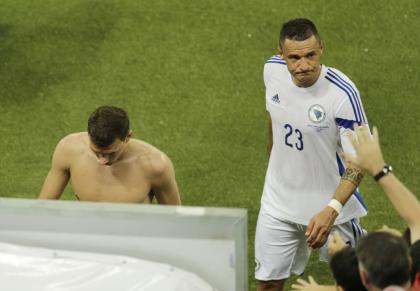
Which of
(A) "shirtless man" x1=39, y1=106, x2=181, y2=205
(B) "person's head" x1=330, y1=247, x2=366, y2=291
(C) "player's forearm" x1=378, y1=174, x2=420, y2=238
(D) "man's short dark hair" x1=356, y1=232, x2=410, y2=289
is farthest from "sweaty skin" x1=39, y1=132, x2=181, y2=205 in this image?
(D) "man's short dark hair" x1=356, y1=232, x2=410, y2=289

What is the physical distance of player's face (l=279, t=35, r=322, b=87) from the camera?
4.39 m

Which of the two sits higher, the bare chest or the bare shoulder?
the bare shoulder

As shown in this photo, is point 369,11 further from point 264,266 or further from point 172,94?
point 264,266

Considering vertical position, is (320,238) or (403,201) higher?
(403,201)

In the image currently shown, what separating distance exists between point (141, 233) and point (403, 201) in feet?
3.53

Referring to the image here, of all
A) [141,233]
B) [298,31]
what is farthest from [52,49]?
[141,233]

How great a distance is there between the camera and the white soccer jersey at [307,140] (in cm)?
441

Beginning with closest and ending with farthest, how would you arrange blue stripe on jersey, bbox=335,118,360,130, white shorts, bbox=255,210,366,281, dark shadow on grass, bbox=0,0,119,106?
blue stripe on jersey, bbox=335,118,360,130
white shorts, bbox=255,210,366,281
dark shadow on grass, bbox=0,0,119,106

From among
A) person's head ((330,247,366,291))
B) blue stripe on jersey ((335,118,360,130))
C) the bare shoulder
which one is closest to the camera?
person's head ((330,247,366,291))

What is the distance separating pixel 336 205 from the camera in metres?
4.29

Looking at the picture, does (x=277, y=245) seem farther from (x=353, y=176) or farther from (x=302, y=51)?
(x=302, y=51)

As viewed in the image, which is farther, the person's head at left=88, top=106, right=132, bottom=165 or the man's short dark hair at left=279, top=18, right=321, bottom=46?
the man's short dark hair at left=279, top=18, right=321, bottom=46

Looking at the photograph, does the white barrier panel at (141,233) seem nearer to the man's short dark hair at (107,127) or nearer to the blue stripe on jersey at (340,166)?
the man's short dark hair at (107,127)

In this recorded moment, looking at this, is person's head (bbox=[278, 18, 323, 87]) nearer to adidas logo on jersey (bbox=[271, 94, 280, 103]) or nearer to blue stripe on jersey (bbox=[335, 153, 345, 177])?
adidas logo on jersey (bbox=[271, 94, 280, 103])
